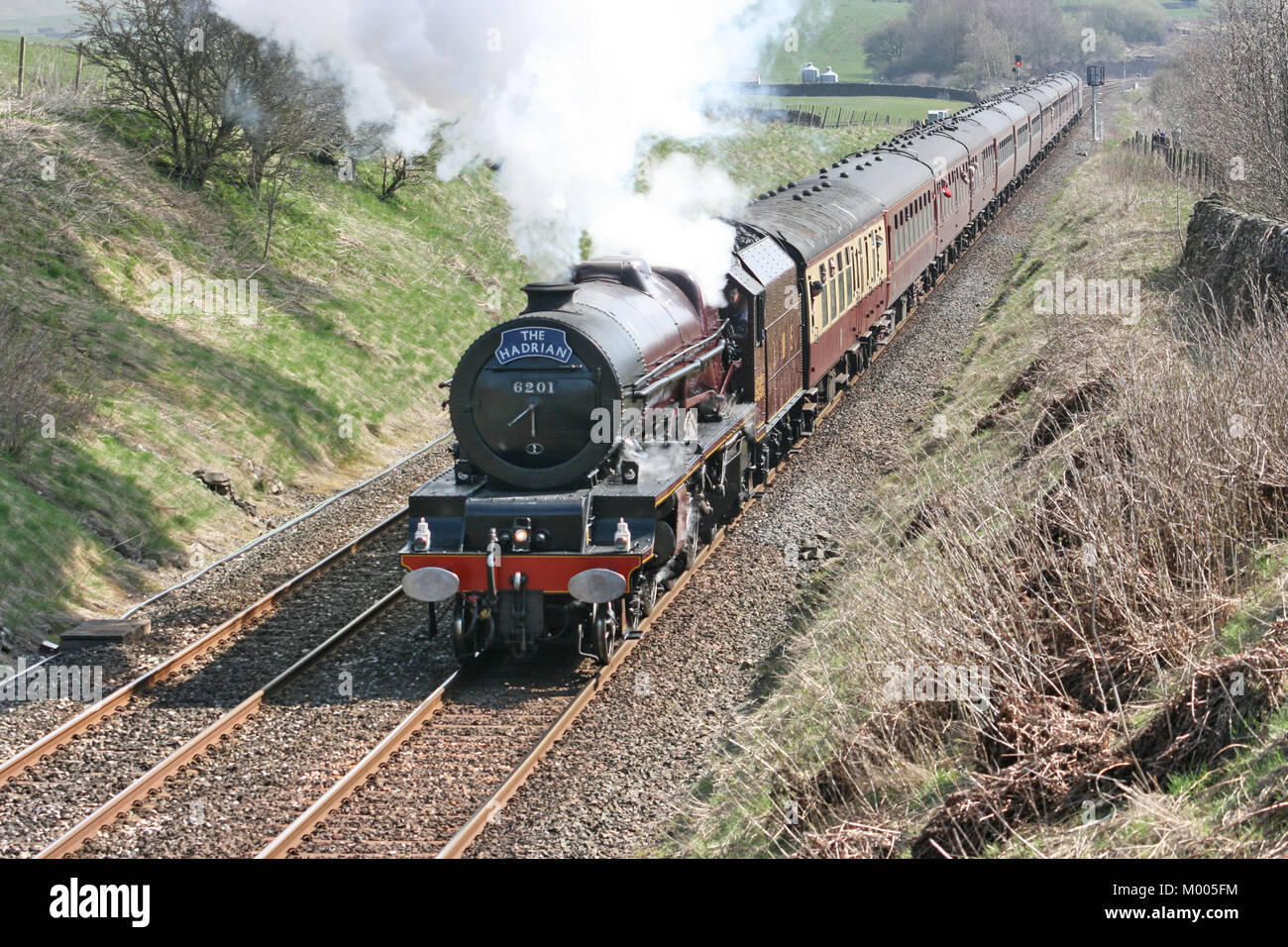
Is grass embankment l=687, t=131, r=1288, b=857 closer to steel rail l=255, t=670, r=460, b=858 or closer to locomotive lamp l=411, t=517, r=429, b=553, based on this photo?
steel rail l=255, t=670, r=460, b=858

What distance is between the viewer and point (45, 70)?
2547cm

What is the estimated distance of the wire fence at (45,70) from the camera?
22845 millimetres

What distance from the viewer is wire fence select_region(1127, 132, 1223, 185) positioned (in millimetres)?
28091

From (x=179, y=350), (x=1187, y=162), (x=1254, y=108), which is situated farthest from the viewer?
(x=1187, y=162)

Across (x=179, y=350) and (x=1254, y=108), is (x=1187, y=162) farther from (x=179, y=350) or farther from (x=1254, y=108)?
(x=179, y=350)

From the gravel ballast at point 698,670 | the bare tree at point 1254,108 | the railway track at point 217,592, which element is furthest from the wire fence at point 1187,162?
the railway track at point 217,592

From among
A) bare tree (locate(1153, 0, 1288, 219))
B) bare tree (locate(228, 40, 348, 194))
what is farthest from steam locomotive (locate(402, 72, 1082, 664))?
bare tree (locate(228, 40, 348, 194))

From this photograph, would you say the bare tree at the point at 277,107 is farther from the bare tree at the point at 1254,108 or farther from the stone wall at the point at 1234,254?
the bare tree at the point at 1254,108

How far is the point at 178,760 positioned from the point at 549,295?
199 inches

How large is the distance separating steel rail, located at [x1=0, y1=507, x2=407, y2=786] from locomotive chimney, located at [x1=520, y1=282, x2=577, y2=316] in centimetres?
431

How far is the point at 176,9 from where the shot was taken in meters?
21.5

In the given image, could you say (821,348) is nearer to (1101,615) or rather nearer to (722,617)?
(722,617)

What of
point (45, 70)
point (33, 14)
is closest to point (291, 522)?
point (45, 70)

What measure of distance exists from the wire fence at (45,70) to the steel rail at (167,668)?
1337 cm
